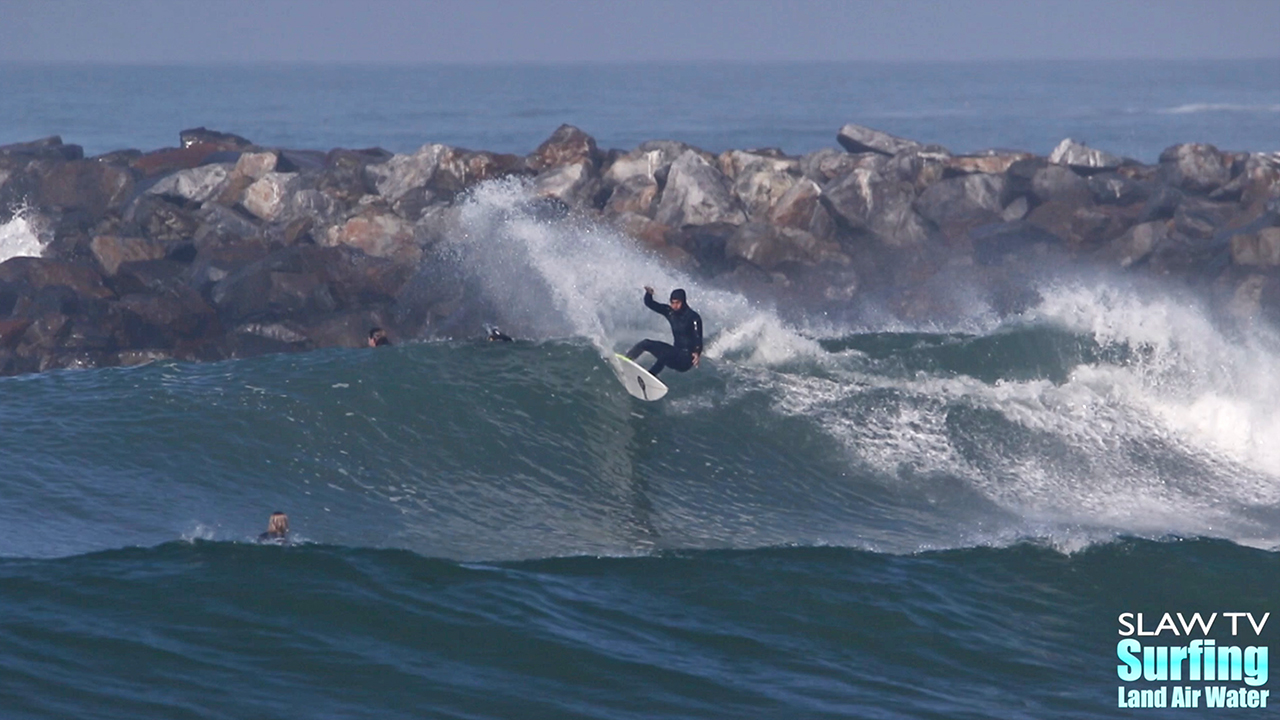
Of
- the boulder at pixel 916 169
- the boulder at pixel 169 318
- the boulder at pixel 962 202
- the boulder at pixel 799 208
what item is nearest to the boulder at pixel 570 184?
the boulder at pixel 799 208

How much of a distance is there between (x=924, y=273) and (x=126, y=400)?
601 inches

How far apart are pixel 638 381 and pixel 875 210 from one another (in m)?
11.9

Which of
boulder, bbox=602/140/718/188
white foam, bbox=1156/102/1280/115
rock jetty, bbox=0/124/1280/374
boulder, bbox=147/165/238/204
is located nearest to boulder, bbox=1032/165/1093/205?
rock jetty, bbox=0/124/1280/374

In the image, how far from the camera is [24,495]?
13.7 meters

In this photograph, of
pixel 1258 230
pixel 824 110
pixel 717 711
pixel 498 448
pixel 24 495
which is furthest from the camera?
pixel 824 110

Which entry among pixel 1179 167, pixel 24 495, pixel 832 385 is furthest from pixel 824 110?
Answer: pixel 24 495

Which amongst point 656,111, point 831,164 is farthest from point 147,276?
point 656,111

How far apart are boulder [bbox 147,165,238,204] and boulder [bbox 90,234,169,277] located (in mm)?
3300

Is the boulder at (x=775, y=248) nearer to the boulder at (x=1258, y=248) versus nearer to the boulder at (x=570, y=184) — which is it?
the boulder at (x=570, y=184)

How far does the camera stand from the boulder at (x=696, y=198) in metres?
27.5

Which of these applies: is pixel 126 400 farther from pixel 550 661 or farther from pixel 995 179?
pixel 995 179

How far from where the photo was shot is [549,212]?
83.1ft

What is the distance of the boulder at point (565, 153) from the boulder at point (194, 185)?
6458mm

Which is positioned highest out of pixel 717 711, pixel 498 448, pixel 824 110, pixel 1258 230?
pixel 824 110
